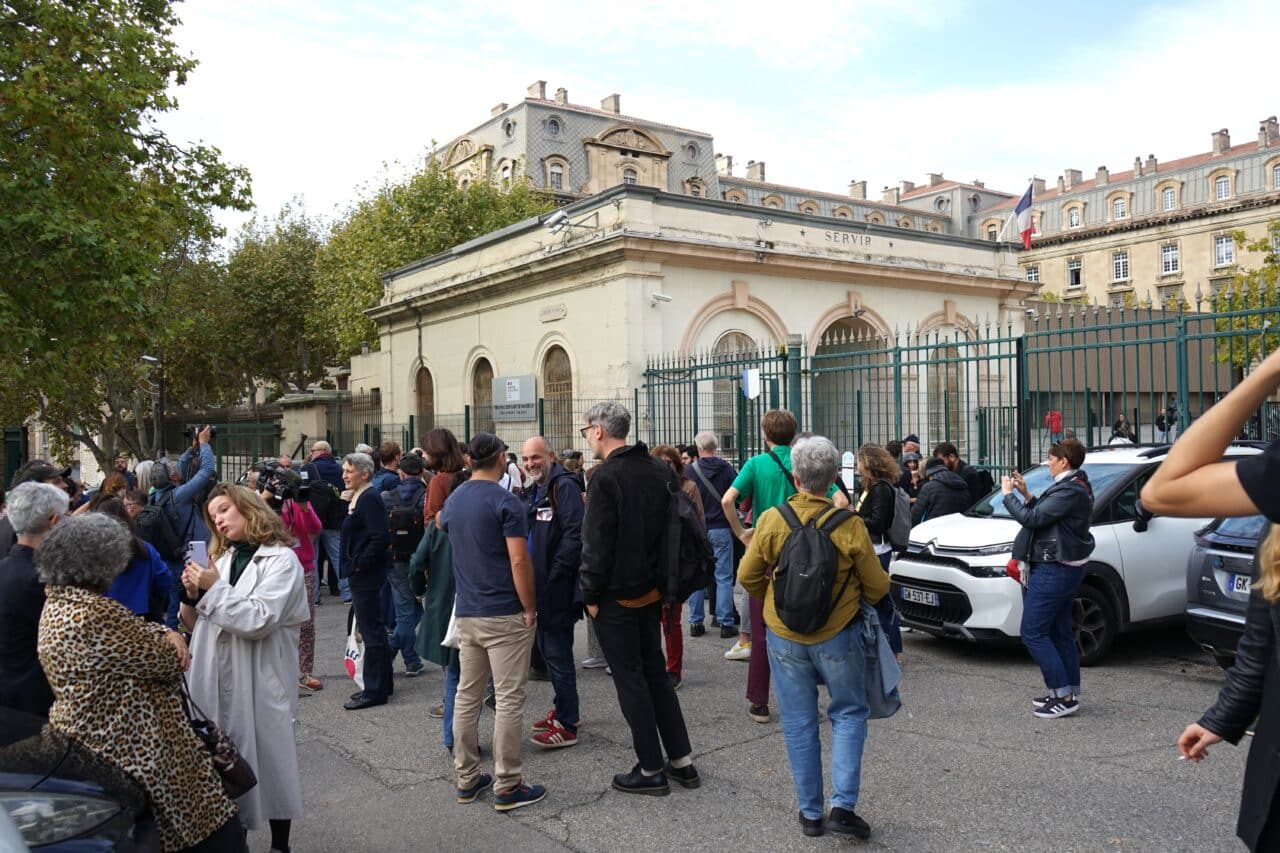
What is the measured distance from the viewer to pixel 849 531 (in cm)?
426

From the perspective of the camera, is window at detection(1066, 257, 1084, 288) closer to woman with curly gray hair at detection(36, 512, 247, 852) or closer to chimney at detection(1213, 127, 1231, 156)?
Result: chimney at detection(1213, 127, 1231, 156)


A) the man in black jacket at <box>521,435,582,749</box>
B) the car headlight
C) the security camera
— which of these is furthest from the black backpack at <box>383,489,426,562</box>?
the security camera

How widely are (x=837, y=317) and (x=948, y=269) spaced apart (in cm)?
369

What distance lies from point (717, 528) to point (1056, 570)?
324 cm

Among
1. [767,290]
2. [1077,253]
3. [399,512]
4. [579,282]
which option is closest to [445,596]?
[399,512]

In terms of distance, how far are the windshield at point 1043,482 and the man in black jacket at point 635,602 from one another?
3.56 meters

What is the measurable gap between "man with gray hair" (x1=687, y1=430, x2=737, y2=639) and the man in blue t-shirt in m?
3.50

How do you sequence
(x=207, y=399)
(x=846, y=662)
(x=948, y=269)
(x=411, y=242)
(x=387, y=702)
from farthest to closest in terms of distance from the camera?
(x=207, y=399) < (x=411, y=242) < (x=948, y=269) < (x=387, y=702) < (x=846, y=662)

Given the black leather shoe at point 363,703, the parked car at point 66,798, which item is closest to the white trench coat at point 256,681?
the parked car at point 66,798

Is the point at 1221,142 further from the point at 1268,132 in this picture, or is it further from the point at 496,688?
the point at 496,688

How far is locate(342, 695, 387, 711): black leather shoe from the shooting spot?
22.1 ft

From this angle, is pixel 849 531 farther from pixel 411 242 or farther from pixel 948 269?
pixel 411 242

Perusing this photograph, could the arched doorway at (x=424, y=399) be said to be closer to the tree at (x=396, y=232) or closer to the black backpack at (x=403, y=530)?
the tree at (x=396, y=232)

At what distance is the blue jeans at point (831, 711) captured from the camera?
4223mm
